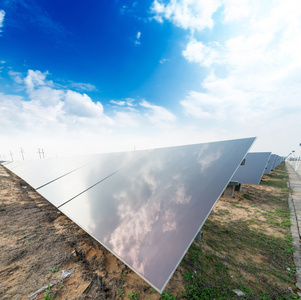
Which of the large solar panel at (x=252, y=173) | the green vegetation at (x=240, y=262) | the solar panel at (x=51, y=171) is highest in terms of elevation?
the solar panel at (x=51, y=171)

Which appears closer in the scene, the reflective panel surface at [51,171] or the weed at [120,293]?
the weed at [120,293]

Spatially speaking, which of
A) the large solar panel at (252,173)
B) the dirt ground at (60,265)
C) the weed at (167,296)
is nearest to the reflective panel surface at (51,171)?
the dirt ground at (60,265)

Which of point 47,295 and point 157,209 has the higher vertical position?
point 157,209

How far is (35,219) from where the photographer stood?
5.12 meters

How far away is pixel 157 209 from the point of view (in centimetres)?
214

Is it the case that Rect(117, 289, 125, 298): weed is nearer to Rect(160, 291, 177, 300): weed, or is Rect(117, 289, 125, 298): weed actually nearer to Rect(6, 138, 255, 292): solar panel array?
Rect(160, 291, 177, 300): weed

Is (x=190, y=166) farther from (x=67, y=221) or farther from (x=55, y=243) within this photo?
(x=67, y=221)

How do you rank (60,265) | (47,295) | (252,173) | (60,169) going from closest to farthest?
(47,295) < (60,265) < (60,169) < (252,173)

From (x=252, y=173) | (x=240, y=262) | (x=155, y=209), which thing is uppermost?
(x=155, y=209)

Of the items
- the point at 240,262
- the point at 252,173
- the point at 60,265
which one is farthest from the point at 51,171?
the point at 252,173

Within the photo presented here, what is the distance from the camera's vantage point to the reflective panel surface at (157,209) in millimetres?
1540

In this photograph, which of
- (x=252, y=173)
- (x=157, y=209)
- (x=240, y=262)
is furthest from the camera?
(x=252, y=173)

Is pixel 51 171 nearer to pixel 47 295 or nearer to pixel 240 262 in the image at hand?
pixel 47 295

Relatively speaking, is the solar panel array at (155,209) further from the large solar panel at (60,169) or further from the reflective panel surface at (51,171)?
the reflective panel surface at (51,171)
